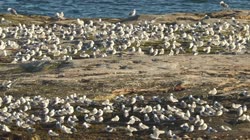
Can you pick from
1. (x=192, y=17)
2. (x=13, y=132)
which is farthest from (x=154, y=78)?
(x=192, y=17)

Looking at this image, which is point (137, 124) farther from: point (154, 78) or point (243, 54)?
point (243, 54)

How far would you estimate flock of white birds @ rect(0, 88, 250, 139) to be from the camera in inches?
1005

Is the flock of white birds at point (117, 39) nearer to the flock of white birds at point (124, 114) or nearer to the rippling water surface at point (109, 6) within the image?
the flock of white birds at point (124, 114)

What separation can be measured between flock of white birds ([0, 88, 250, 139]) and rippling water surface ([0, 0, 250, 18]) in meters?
44.4

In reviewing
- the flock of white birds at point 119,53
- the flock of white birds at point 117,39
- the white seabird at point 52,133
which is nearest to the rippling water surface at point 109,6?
the flock of white birds at point 119,53

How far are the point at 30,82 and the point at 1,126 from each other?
704 centimetres

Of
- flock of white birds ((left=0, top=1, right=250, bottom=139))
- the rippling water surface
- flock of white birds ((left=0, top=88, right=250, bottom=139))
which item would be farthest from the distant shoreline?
flock of white birds ((left=0, top=88, right=250, bottom=139))

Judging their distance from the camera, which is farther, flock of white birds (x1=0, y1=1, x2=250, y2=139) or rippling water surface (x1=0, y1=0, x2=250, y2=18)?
rippling water surface (x1=0, y1=0, x2=250, y2=18)

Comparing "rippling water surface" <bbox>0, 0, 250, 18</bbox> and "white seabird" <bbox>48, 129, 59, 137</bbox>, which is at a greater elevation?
"rippling water surface" <bbox>0, 0, 250, 18</bbox>

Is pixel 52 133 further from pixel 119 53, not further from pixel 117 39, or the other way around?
pixel 117 39

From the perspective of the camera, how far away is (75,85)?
104 ft

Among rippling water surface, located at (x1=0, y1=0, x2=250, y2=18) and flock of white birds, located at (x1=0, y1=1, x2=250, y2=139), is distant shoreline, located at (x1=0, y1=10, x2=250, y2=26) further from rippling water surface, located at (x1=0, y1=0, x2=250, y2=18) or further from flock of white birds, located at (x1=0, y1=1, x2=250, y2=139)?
rippling water surface, located at (x1=0, y1=0, x2=250, y2=18)

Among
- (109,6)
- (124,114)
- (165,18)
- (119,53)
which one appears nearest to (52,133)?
(124,114)

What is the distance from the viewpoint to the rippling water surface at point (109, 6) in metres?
75.6
